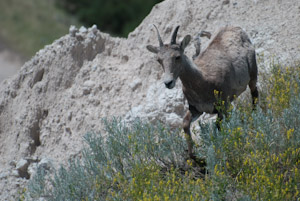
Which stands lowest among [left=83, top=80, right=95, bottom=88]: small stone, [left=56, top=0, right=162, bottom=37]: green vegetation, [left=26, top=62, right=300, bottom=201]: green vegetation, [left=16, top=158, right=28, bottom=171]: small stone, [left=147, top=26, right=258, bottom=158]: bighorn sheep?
[left=26, top=62, right=300, bottom=201]: green vegetation

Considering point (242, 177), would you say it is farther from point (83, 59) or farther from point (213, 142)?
point (83, 59)

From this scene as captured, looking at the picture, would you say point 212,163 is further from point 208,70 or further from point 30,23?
point 30,23

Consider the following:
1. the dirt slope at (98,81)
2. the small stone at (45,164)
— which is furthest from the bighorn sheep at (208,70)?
the small stone at (45,164)

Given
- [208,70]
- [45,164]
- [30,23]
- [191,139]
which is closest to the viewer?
[191,139]

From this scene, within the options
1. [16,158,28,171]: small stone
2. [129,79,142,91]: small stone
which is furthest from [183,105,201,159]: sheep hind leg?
[16,158,28,171]: small stone

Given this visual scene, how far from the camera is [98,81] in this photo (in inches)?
350

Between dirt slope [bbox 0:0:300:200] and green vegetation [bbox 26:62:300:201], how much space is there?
1.22 meters

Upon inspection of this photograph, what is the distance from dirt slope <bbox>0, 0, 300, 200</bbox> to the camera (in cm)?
834

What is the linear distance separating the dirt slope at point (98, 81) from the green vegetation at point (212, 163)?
4.01 feet

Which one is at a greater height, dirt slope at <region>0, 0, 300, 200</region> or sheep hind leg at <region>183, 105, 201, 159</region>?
dirt slope at <region>0, 0, 300, 200</region>

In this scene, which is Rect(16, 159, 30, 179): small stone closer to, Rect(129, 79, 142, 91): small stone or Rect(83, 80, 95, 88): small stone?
Rect(83, 80, 95, 88): small stone

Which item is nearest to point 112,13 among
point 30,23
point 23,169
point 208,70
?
point 30,23

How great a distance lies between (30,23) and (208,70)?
17.2m

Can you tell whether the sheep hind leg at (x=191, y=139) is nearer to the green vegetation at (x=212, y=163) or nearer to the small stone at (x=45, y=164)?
the green vegetation at (x=212, y=163)
